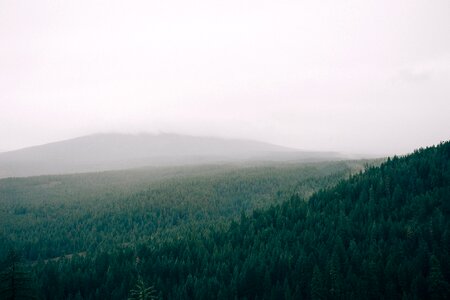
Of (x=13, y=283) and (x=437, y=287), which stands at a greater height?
(x=13, y=283)

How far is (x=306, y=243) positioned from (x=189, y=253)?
1216 inches

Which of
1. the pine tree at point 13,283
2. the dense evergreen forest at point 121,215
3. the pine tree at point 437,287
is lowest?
the dense evergreen forest at point 121,215

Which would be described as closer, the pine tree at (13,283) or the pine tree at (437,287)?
the pine tree at (13,283)

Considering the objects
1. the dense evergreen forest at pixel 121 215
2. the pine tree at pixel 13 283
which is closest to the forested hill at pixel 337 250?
the dense evergreen forest at pixel 121 215

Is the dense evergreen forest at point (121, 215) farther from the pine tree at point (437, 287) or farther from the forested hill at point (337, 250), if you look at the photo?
the pine tree at point (437, 287)

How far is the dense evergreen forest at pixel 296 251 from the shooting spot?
49.1 meters

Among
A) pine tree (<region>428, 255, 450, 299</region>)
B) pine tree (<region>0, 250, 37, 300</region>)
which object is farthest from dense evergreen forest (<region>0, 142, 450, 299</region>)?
pine tree (<region>0, 250, 37, 300</region>)

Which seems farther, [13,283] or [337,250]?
[337,250]

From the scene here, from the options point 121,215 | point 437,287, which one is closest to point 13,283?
point 437,287

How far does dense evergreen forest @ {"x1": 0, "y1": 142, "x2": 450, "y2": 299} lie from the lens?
49.1m

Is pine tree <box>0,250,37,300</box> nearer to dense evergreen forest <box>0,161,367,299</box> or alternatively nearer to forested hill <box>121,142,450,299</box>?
forested hill <box>121,142,450,299</box>

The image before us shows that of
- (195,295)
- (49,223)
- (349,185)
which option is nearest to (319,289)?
(195,295)

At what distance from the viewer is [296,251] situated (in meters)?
67.9

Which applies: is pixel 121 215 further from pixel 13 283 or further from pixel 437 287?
pixel 437 287
